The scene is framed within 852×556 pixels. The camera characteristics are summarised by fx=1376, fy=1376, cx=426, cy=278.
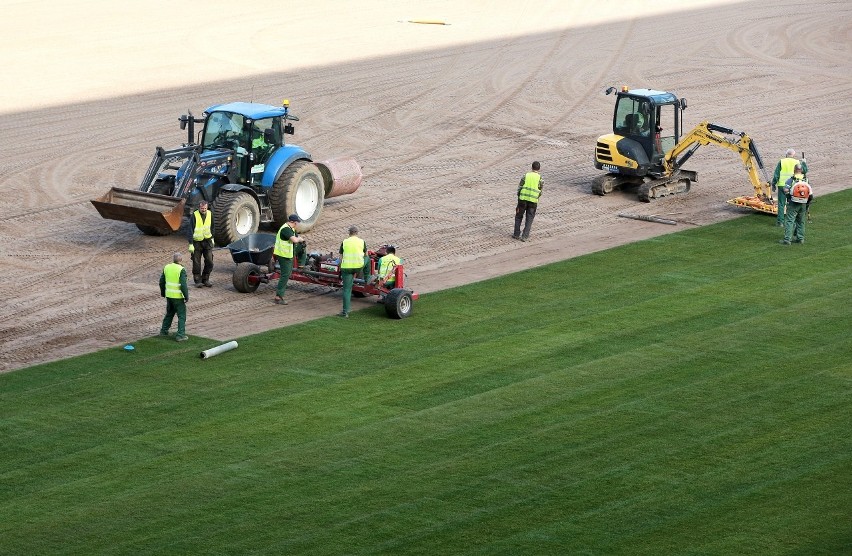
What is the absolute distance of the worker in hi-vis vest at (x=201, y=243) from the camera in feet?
85.0

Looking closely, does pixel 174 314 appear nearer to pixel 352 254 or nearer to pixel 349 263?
pixel 349 263

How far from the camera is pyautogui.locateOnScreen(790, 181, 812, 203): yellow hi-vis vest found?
28812 mm

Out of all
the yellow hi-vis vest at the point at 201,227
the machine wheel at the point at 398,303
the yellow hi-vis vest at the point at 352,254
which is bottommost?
the machine wheel at the point at 398,303

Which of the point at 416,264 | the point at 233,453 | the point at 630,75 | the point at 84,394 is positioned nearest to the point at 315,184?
the point at 416,264

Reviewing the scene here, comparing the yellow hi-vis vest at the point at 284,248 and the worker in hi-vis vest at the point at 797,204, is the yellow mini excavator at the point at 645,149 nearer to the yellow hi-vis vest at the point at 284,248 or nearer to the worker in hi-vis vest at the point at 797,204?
the worker in hi-vis vest at the point at 797,204

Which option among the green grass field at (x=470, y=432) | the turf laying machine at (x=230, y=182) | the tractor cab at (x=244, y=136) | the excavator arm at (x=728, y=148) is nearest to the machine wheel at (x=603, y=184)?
the excavator arm at (x=728, y=148)

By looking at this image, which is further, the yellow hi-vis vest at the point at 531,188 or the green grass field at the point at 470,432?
the yellow hi-vis vest at the point at 531,188

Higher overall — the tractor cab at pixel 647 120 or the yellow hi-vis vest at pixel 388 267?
the tractor cab at pixel 647 120

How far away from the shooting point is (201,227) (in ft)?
85.0

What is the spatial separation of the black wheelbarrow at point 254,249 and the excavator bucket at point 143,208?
1696 mm

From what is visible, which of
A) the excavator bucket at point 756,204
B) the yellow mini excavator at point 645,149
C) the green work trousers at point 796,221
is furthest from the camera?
the yellow mini excavator at point 645,149

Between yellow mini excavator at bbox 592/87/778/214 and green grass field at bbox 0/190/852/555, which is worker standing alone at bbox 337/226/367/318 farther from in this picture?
yellow mini excavator at bbox 592/87/778/214

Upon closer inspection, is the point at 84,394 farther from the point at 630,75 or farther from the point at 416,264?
the point at 630,75

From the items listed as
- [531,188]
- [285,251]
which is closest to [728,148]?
[531,188]
